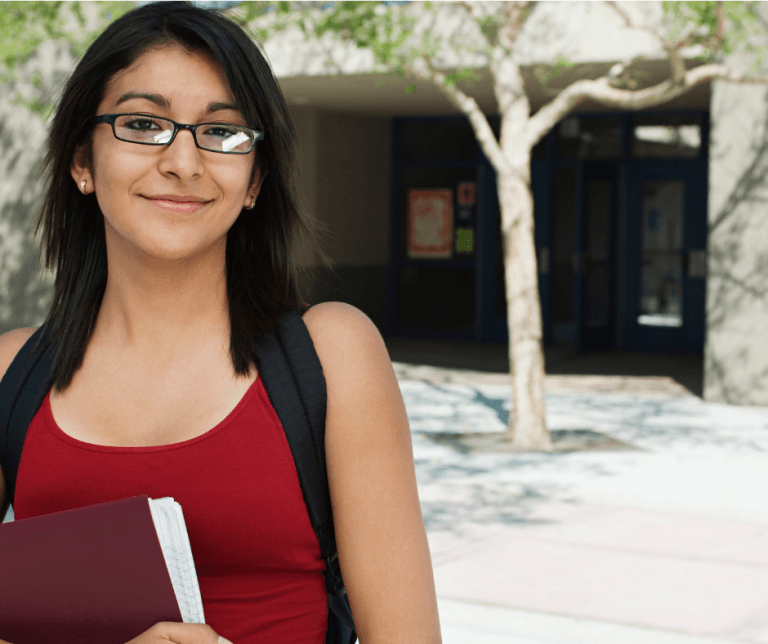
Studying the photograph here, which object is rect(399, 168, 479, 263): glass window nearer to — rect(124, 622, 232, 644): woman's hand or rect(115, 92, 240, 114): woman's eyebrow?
rect(115, 92, 240, 114): woman's eyebrow

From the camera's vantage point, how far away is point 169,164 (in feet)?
5.17

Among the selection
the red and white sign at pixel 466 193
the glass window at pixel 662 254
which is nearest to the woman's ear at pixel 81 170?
the glass window at pixel 662 254

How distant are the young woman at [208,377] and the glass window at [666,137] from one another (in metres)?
14.4

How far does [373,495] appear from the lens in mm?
1521

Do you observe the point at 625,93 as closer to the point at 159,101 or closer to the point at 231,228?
the point at 231,228

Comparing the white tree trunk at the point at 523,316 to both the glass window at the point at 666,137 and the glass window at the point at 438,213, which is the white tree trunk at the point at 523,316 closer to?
the glass window at the point at 666,137

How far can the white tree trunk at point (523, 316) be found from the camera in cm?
828

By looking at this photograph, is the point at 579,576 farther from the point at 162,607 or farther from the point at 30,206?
the point at 30,206

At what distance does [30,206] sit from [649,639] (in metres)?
12.1

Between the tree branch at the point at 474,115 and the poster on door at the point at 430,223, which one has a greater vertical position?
the tree branch at the point at 474,115

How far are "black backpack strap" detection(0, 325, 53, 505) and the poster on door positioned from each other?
51.7 ft

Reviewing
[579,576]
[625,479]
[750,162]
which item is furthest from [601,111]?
[579,576]

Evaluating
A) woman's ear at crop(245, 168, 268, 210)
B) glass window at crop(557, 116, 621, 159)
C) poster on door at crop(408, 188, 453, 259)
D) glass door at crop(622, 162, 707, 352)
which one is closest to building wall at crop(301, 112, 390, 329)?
poster on door at crop(408, 188, 453, 259)

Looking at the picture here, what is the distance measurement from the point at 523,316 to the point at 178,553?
23.2ft
